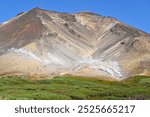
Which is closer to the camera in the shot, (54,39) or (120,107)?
(120,107)

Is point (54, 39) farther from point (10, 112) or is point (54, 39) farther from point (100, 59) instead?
point (10, 112)

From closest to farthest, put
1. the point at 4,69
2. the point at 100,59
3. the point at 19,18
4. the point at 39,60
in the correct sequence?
the point at 4,69 → the point at 39,60 → the point at 100,59 → the point at 19,18

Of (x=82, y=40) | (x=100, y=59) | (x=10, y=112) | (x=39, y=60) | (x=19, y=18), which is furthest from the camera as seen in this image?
(x=19, y=18)

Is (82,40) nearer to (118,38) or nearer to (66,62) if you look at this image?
(118,38)

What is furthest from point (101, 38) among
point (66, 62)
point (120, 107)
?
point (120, 107)


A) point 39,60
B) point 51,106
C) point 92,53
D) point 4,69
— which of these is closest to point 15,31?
point 92,53

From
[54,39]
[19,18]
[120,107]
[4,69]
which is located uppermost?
[19,18]

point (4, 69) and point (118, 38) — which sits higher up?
point (118, 38)
